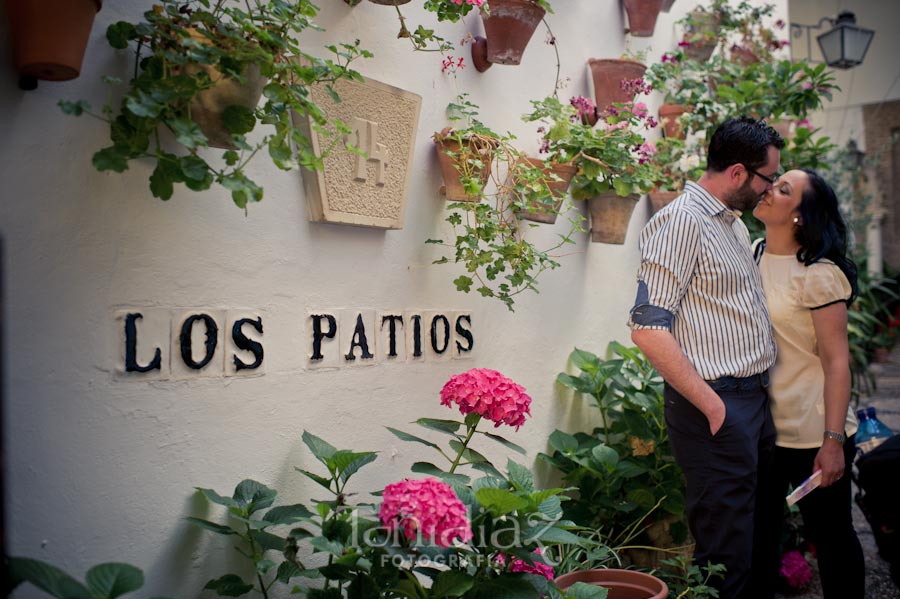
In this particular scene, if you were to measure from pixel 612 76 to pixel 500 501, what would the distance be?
2.19 m

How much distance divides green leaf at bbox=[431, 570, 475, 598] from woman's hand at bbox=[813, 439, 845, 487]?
1.37m

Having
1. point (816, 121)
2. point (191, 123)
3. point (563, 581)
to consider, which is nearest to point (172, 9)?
point (191, 123)

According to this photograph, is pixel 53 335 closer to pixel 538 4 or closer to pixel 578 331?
pixel 538 4

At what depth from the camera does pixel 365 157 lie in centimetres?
211

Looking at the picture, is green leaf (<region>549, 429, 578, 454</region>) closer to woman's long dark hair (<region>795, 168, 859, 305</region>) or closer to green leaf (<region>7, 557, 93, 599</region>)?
woman's long dark hair (<region>795, 168, 859, 305</region>)

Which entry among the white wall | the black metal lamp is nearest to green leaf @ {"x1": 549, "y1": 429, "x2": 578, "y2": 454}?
the black metal lamp

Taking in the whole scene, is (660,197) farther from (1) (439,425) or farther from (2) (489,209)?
(1) (439,425)

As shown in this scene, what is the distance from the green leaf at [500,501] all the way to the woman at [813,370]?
1.18 metres

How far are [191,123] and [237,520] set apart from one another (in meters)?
1.00

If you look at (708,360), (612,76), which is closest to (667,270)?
(708,360)

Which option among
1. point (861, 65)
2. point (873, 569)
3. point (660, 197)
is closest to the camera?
point (873, 569)

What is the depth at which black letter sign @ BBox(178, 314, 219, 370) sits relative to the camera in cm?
183

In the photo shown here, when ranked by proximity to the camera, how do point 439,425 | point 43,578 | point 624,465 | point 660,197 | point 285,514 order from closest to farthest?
point 43,578 < point 285,514 < point 439,425 < point 624,465 < point 660,197

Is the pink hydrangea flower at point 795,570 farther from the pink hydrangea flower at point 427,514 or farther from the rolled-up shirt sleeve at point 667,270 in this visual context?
the pink hydrangea flower at point 427,514
